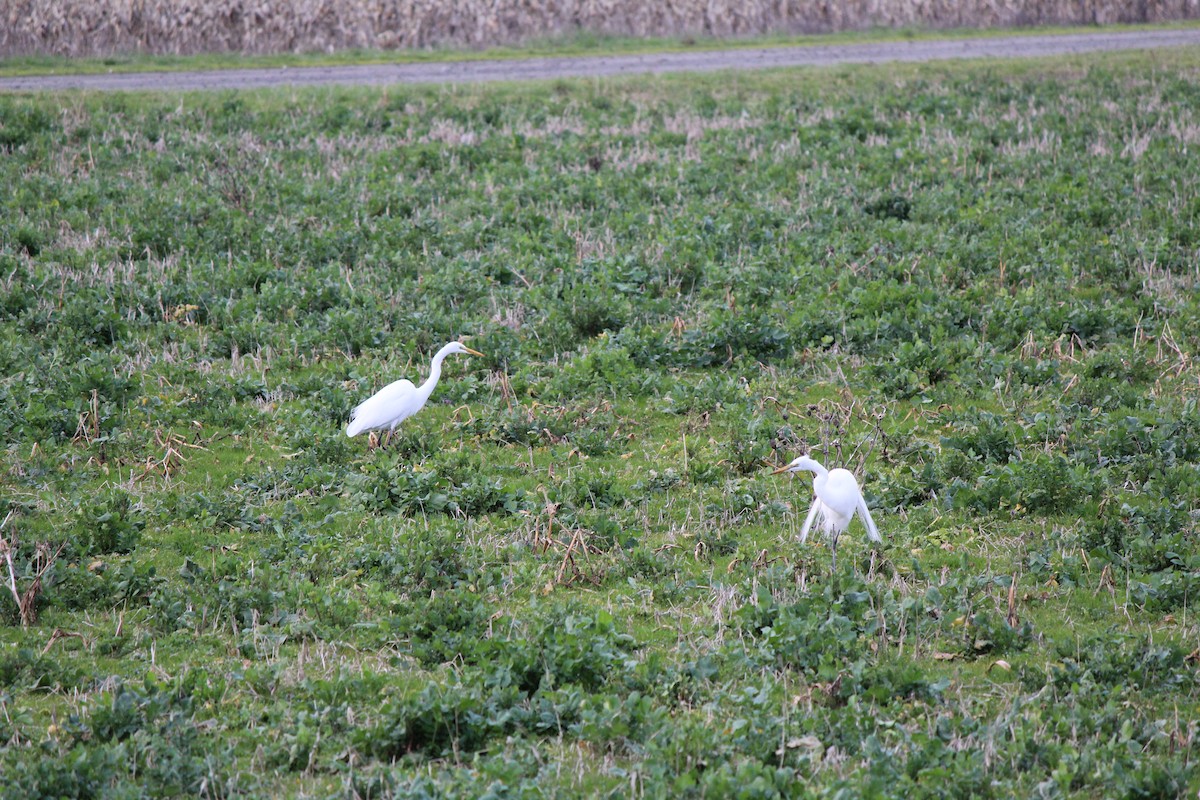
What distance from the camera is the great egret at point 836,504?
304 inches

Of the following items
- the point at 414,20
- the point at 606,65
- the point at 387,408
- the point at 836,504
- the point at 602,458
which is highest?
the point at 414,20

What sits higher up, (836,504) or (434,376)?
(434,376)

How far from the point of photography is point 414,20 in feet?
96.3

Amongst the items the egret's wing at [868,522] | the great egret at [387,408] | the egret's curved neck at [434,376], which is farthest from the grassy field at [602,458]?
the egret's curved neck at [434,376]

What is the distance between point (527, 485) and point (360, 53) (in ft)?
70.3

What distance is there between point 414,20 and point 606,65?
627 centimetres

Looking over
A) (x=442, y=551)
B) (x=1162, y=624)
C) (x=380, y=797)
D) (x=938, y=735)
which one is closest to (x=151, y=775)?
(x=380, y=797)

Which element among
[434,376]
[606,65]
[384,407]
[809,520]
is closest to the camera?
[809,520]

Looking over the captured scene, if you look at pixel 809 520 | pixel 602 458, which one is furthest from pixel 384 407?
pixel 809 520

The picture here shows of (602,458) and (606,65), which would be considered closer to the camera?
(602,458)

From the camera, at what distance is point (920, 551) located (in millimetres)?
8000

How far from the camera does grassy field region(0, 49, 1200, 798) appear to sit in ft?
19.2

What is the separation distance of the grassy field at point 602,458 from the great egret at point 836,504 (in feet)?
0.69

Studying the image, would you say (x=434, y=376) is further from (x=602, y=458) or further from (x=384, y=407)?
(x=602, y=458)
